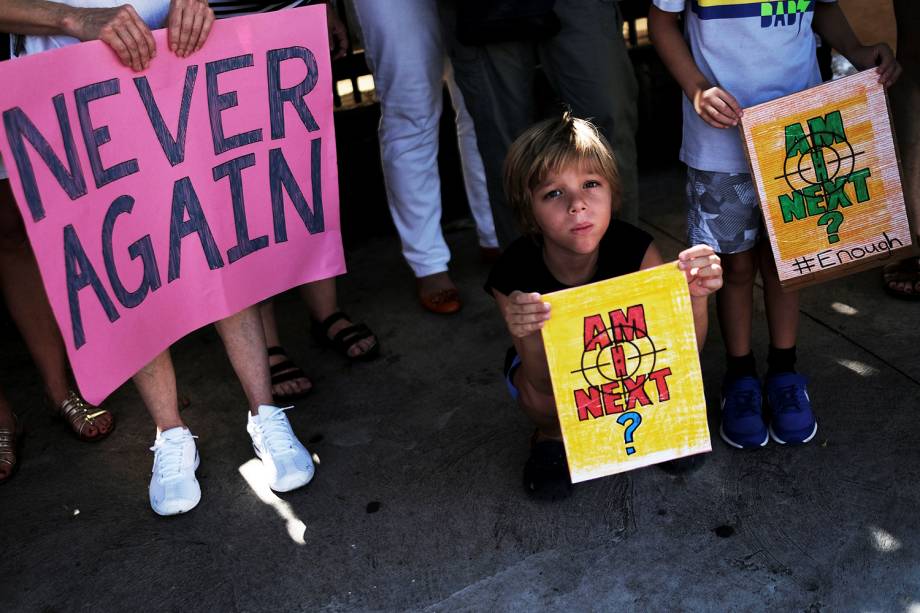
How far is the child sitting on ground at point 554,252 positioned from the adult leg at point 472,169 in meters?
1.16

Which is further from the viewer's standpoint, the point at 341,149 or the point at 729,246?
the point at 341,149

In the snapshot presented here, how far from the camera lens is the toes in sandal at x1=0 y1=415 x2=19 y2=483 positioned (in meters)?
2.69

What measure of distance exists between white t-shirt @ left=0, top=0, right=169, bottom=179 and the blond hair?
0.87 metres

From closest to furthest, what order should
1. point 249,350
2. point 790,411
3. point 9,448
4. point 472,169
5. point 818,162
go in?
point 818,162
point 790,411
point 249,350
point 9,448
point 472,169

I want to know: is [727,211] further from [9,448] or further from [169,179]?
[9,448]

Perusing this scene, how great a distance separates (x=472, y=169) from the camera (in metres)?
3.46

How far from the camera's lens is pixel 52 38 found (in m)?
2.18

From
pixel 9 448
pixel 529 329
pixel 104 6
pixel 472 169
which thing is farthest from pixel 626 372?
pixel 9 448

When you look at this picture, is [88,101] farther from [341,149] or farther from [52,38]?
[341,149]

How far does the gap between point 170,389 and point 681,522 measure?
1.35 m

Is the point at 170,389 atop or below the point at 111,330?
below

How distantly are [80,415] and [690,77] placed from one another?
1958mm

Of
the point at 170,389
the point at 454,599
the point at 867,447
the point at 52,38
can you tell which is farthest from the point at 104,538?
A: the point at 867,447

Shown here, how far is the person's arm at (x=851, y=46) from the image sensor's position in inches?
85.4
